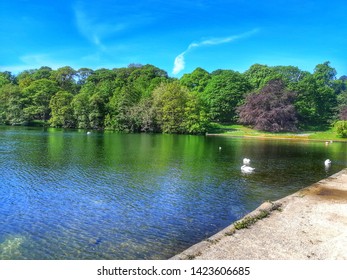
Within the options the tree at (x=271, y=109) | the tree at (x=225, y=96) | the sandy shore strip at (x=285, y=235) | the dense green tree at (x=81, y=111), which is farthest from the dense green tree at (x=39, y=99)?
the sandy shore strip at (x=285, y=235)

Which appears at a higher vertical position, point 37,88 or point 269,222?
point 37,88

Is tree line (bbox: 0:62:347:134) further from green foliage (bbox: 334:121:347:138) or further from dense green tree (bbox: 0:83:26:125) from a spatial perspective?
green foliage (bbox: 334:121:347:138)

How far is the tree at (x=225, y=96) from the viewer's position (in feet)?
281

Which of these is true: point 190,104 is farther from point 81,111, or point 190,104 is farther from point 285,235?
point 285,235

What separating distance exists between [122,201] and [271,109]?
225 ft

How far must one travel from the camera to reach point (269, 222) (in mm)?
11656

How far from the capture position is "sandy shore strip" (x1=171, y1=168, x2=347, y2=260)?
8617 mm

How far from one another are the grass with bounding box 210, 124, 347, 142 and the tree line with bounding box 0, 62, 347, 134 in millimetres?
2105

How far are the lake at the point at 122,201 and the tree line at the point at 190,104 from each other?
51531mm

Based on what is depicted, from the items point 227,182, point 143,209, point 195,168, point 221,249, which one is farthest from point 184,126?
point 221,249

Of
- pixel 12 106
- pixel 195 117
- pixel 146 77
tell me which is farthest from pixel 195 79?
pixel 12 106

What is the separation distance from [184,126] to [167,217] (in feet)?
217

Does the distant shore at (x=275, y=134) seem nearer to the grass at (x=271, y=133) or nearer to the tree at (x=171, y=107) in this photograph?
the grass at (x=271, y=133)
